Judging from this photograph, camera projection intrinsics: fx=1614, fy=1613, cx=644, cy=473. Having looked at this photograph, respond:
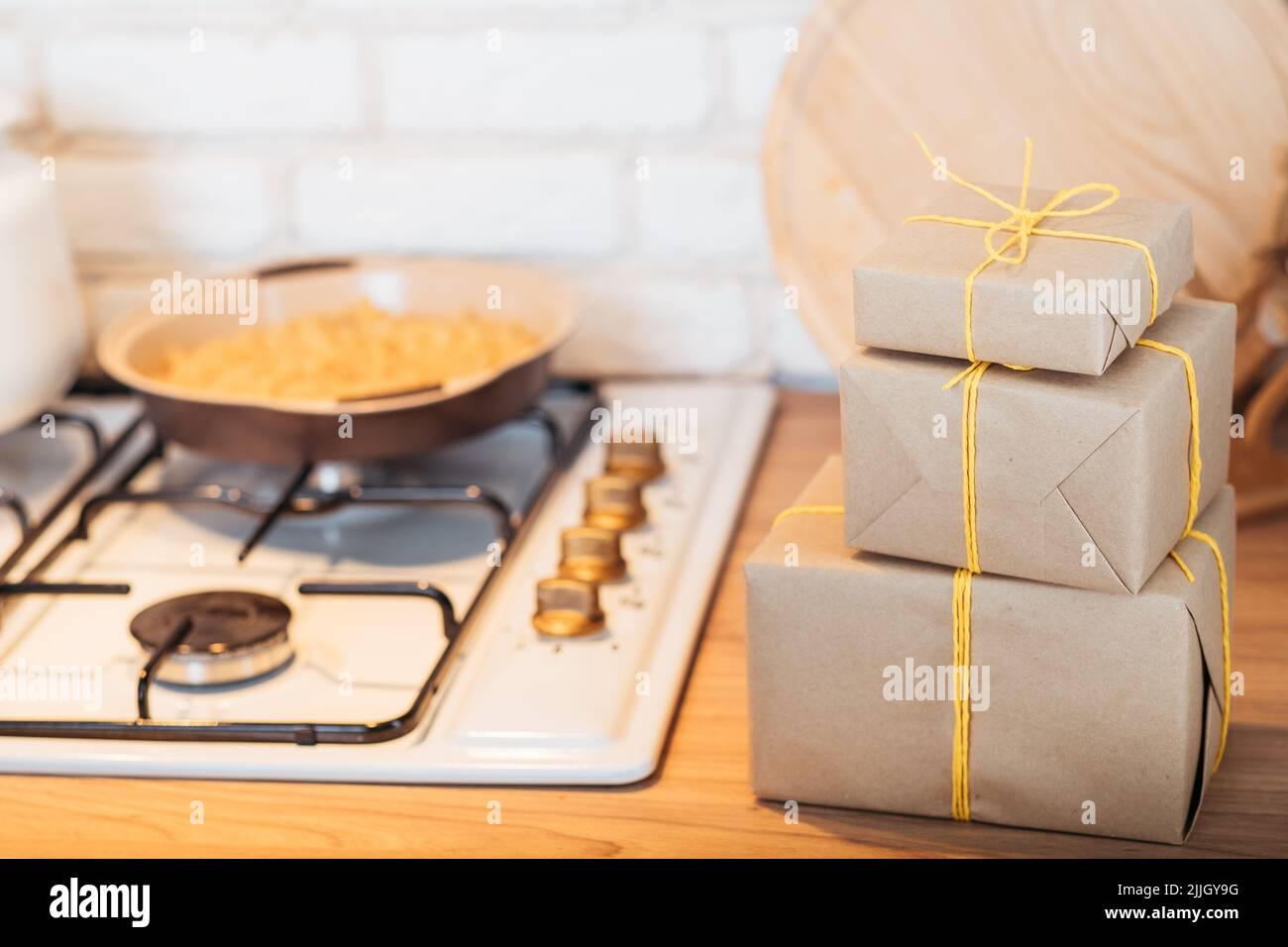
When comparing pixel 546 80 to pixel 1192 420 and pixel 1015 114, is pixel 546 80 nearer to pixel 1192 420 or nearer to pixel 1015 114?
pixel 1015 114

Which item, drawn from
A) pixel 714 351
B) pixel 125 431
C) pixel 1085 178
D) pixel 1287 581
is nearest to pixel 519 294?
pixel 714 351

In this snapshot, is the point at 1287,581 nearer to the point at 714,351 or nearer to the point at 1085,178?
the point at 1085,178

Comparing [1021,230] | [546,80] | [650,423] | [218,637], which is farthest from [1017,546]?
[546,80]

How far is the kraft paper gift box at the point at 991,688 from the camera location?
0.75 m

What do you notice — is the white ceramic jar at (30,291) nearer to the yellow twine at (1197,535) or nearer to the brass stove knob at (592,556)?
the brass stove knob at (592,556)

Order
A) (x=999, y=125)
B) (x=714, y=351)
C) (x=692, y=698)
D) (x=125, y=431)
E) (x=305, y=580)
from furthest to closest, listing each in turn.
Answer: (x=714, y=351) → (x=125, y=431) → (x=999, y=125) → (x=305, y=580) → (x=692, y=698)

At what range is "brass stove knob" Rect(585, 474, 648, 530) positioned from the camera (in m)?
1.11

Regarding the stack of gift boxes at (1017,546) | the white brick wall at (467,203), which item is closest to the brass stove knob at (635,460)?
the white brick wall at (467,203)

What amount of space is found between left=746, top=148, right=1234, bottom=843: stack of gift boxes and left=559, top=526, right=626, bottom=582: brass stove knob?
0.73ft

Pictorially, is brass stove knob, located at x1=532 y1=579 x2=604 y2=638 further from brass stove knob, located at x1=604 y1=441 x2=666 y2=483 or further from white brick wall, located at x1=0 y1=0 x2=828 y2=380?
white brick wall, located at x1=0 y1=0 x2=828 y2=380

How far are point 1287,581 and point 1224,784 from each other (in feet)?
0.80

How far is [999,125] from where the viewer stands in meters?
1.17

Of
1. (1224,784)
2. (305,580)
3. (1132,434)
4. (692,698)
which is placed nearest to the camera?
(1132,434)
